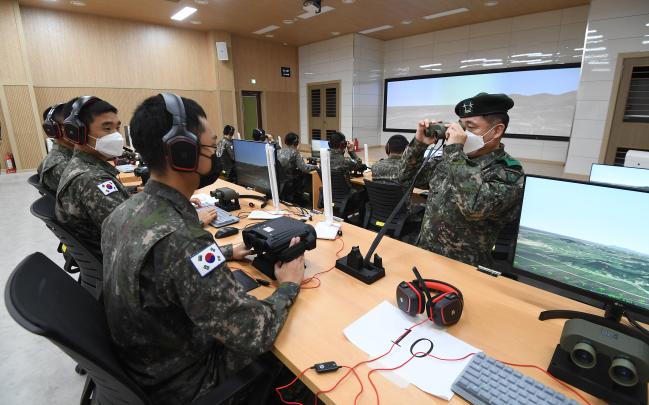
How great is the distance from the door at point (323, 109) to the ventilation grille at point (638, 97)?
5794mm

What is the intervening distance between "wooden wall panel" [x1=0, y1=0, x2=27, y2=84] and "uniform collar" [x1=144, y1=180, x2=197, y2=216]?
7487mm

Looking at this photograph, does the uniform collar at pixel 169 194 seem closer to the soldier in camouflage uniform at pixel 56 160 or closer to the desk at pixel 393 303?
the desk at pixel 393 303

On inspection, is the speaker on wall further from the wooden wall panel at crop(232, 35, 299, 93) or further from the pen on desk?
the pen on desk

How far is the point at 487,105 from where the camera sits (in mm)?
Answer: 1532

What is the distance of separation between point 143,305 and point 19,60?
7.75 metres

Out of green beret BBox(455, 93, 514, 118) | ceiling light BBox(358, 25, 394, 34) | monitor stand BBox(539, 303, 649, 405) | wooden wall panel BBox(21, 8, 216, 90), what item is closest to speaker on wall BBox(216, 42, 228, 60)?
wooden wall panel BBox(21, 8, 216, 90)

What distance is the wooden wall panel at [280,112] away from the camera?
9367mm

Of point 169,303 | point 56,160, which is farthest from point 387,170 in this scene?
point 56,160

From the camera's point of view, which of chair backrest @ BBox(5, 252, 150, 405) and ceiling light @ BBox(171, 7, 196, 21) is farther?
ceiling light @ BBox(171, 7, 196, 21)

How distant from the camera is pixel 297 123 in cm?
1006

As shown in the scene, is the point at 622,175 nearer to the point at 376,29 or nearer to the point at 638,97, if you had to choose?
the point at 638,97

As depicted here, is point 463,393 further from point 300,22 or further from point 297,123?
point 297,123

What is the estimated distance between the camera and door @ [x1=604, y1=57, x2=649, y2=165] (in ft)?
15.1

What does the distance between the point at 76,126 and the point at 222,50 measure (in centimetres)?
696
